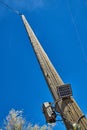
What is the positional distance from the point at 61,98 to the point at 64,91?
17 centimetres

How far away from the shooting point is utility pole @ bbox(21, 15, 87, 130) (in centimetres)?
754

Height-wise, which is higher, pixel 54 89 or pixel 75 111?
pixel 54 89

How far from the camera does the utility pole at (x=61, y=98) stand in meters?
7.54

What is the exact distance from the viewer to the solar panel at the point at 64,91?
8008 mm

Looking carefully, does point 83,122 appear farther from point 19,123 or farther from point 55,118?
point 19,123

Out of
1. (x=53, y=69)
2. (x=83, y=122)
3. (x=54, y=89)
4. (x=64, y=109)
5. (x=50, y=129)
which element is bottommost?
(x=83, y=122)

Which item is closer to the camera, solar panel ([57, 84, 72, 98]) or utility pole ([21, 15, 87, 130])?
utility pole ([21, 15, 87, 130])

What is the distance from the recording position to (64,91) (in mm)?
8055

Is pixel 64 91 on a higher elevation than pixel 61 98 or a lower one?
higher

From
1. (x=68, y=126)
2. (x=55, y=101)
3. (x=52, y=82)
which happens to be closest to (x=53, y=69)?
(x=52, y=82)

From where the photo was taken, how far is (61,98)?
26.3 ft

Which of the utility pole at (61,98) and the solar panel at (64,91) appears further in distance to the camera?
the solar panel at (64,91)

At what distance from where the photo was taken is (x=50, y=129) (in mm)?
21172

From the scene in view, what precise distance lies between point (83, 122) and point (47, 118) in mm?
1164
